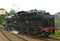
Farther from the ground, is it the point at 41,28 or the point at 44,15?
the point at 44,15

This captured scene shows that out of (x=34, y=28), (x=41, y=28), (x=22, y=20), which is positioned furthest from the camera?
(x=22, y=20)

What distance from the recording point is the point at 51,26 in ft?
61.4

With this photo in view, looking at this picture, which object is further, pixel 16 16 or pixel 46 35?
pixel 16 16

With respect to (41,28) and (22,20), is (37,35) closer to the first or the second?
(41,28)

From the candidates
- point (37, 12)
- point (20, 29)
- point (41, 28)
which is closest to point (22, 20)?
point (20, 29)

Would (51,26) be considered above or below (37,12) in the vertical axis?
below

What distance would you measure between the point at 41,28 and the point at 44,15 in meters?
1.33

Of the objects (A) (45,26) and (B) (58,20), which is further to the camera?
(B) (58,20)

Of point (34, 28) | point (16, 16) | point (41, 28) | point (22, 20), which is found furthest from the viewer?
point (16, 16)

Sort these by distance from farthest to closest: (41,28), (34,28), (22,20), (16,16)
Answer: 1. (16,16)
2. (22,20)
3. (34,28)
4. (41,28)

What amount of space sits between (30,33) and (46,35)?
2.29 meters

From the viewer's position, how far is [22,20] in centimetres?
2244

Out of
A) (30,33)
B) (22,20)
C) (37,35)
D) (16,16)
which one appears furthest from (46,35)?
(16,16)

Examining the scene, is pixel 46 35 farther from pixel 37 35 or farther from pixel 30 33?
pixel 30 33
